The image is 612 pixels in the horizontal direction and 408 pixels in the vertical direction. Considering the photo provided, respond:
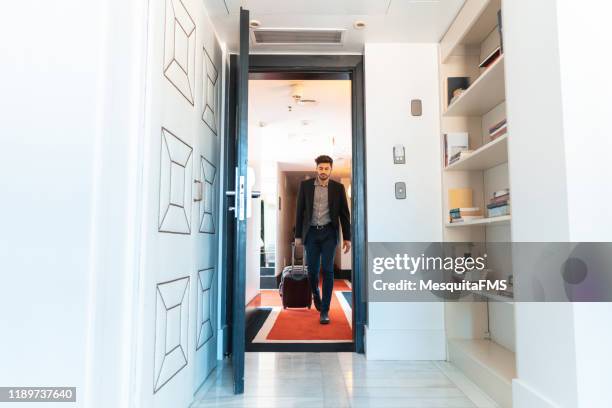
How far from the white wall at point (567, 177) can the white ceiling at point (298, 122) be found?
7.34 ft

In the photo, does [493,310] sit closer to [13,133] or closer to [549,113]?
[549,113]

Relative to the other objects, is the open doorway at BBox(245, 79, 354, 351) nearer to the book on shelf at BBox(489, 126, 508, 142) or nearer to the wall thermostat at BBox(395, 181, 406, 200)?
the wall thermostat at BBox(395, 181, 406, 200)

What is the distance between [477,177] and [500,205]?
630 mm

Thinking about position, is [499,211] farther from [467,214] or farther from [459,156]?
[459,156]

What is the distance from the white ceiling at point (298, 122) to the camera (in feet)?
12.0

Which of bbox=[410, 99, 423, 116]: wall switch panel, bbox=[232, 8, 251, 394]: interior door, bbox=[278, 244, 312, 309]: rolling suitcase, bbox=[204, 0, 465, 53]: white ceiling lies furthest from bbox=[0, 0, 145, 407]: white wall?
bbox=[278, 244, 312, 309]: rolling suitcase

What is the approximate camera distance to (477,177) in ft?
8.09

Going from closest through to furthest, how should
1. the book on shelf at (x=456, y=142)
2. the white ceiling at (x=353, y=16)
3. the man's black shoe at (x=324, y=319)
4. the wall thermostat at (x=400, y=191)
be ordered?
the white ceiling at (x=353, y=16)
the book on shelf at (x=456, y=142)
the wall thermostat at (x=400, y=191)
the man's black shoe at (x=324, y=319)

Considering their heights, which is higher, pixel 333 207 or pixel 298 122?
pixel 298 122

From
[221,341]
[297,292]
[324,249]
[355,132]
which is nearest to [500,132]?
[355,132]

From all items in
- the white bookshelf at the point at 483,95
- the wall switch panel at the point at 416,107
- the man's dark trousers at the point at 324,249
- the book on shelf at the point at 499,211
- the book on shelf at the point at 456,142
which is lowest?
the man's dark trousers at the point at 324,249

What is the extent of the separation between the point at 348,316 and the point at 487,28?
272 cm

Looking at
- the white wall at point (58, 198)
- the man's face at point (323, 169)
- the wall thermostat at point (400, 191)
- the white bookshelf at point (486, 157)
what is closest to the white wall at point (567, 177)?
the white bookshelf at point (486, 157)

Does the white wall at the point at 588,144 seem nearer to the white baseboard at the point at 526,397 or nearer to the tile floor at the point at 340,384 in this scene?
the white baseboard at the point at 526,397
